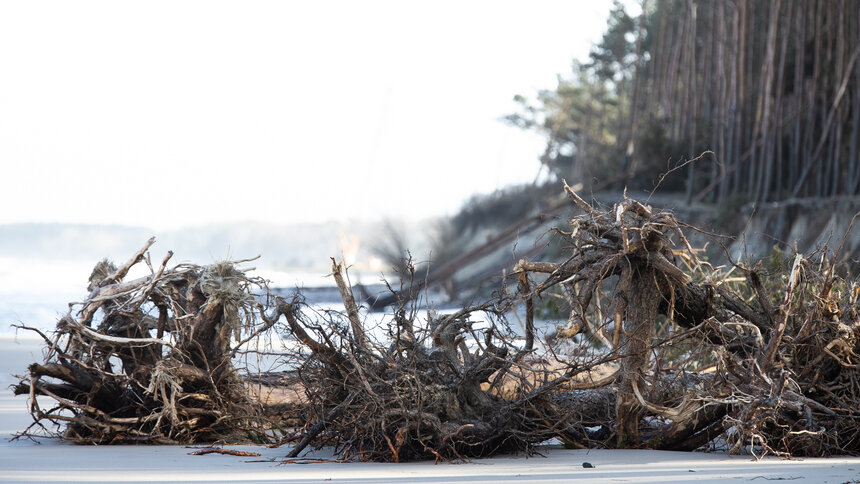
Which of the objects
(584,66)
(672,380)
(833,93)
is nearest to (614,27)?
(584,66)

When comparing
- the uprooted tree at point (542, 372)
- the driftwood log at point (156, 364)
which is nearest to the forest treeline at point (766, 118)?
the uprooted tree at point (542, 372)

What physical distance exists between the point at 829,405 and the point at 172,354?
4489 millimetres

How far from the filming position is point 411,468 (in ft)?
14.6

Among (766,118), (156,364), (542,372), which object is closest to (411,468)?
(542,372)

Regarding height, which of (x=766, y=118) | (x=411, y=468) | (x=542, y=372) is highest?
(x=766, y=118)

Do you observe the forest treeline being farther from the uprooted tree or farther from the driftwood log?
the driftwood log

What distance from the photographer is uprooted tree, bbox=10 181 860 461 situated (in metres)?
4.85

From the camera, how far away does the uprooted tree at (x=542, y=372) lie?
15.9 ft

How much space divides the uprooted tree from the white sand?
0.22 meters

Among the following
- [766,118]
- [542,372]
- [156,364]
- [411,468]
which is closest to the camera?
[411,468]

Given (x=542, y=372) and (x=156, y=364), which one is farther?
(x=156, y=364)

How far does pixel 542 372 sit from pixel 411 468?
116 cm

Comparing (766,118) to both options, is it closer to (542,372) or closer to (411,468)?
(542,372)

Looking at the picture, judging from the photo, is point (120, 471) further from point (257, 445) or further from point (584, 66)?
point (584, 66)
